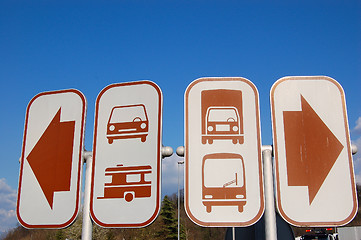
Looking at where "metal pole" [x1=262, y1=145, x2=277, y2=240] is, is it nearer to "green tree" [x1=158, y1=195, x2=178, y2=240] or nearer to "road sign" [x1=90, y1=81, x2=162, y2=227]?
"road sign" [x1=90, y1=81, x2=162, y2=227]

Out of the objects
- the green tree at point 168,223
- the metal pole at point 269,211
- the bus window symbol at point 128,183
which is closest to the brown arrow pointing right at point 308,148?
the metal pole at point 269,211

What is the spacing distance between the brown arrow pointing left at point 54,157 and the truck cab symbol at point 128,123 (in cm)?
47

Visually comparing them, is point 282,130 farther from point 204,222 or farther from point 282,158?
point 204,222

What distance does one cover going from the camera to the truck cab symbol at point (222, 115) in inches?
149

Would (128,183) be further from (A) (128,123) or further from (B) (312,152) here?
(B) (312,152)

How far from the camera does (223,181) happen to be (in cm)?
363

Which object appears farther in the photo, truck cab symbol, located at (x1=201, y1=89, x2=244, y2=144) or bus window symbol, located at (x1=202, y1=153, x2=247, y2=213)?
truck cab symbol, located at (x1=201, y1=89, x2=244, y2=144)

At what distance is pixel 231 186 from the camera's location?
360 centimetres

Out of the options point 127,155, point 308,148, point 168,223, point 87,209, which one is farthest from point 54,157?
point 168,223

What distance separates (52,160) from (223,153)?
1.88 m

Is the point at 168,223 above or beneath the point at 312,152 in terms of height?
beneath

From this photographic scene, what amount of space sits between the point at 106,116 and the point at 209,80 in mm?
1189

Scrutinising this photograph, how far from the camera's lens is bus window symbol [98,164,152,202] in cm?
386

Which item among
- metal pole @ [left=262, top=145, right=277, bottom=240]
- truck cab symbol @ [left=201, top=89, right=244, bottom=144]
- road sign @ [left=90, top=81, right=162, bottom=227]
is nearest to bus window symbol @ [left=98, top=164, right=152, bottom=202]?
road sign @ [left=90, top=81, right=162, bottom=227]
